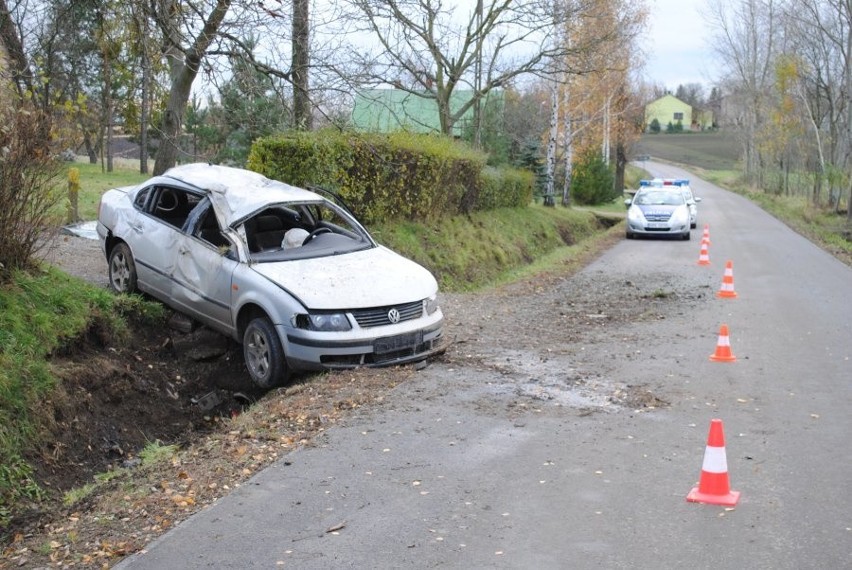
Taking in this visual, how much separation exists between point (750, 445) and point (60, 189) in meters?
7.16

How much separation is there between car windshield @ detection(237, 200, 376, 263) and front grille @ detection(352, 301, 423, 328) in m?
1.20

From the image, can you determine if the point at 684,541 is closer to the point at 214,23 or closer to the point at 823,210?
the point at 214,23

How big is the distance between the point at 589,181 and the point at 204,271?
37.8 metres

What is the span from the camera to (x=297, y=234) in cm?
1039

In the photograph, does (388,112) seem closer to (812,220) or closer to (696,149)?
(812,220)

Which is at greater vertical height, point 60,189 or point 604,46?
point 604,46

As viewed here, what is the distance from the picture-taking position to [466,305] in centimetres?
1398

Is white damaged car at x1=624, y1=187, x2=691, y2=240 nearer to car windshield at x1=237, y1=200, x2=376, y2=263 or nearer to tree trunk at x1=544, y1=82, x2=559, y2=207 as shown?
tree trunk at x1=544, y1=82, x2=559, y2=207

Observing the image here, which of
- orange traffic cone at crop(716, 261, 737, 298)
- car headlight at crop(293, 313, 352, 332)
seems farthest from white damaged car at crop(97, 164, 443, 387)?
orange traffic cone at crop(716, 261, 737, 298)

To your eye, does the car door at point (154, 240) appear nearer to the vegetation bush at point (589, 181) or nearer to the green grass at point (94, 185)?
the green grass at point (94, 185)

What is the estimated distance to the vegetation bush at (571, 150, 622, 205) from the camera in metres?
45.5

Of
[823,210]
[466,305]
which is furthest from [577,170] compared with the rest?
[466,305]

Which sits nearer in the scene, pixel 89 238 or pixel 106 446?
pixel 106 446

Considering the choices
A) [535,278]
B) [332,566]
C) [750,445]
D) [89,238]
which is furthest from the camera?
[535,278]
